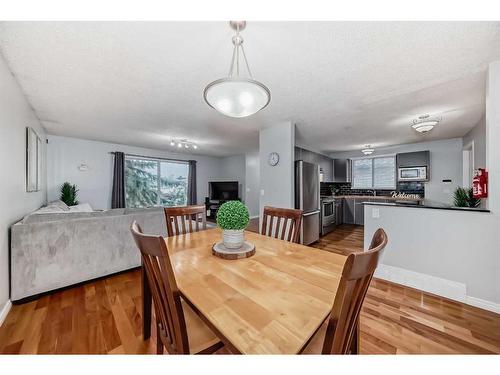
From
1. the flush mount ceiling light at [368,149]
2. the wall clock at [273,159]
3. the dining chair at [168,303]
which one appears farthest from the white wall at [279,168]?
the flush mount ceiling light at [368,149]

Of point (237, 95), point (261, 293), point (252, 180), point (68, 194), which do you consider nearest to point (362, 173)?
point (252, 180)

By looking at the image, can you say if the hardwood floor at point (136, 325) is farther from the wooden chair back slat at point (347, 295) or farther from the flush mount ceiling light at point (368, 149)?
the flush mount ceiling light at point (368, 149)

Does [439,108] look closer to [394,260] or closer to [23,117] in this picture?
[394,260]

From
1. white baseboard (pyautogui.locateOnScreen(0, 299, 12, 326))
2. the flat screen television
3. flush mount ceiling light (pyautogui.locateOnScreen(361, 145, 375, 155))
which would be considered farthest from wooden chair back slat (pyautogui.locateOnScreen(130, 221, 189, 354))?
the flat screen television

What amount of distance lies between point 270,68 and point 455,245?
102 inches

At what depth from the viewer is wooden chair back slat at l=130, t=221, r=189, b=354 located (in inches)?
26.9

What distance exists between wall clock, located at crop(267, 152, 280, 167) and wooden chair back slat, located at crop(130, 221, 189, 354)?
288 cm

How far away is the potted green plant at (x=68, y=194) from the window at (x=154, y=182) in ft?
3.93

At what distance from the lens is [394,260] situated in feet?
8.02

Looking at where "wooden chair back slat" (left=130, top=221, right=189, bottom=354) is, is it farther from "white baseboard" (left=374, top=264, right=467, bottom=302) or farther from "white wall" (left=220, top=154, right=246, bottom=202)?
"white wall" (left=220, top=154, right=246, bottom=202)

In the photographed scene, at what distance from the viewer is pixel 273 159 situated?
3.51m
